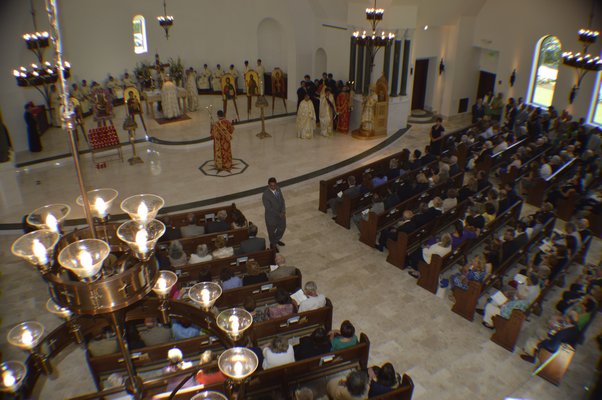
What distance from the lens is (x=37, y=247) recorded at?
9.86 ft

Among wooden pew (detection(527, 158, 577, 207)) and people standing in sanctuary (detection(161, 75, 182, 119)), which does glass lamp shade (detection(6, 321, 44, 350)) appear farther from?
people standing in sanctuary (detection(161, 75, 182, 119))

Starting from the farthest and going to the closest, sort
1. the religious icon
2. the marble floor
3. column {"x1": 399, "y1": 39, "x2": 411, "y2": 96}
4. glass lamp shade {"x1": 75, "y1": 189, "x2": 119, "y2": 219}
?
1. the religious icon
2. column {"x1": 399, "y1": 39, "x2": 411, "y2": 96}
3. the marble floor
4. glass lamp shade {"x1": 75, "y1": 189, "x2": 119, "y2": 219}

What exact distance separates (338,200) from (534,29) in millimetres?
10503

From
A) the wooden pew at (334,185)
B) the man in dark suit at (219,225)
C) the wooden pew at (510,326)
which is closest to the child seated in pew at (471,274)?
the wooden pew at (510,326)

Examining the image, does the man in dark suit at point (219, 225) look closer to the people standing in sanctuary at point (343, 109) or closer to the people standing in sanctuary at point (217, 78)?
the people standing in sanctuary at point (343, 109)

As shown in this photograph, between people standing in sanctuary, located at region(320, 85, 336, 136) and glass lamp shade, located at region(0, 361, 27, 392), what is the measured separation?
14048 millimetres

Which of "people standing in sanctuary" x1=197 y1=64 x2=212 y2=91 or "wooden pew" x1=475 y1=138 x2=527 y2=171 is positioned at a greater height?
"people standing in sanctuary" x1=197 y1=64 x2=212 y2=91

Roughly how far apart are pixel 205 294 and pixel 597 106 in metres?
15.3

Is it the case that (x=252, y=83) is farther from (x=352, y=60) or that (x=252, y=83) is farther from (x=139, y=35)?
(x=139, y=35)

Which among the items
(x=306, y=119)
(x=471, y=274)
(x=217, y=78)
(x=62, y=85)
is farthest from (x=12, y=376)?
(x=217, y=78)

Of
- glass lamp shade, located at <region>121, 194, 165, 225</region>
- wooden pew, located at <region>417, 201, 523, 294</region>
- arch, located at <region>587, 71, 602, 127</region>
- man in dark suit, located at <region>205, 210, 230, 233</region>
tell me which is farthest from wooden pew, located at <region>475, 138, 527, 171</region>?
glass lamp shade, located at <region>121, 194, 165, 225</region>

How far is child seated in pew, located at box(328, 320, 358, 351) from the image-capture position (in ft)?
21.3

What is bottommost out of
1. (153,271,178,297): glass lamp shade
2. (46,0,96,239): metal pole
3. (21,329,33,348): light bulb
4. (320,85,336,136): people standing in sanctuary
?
(320,85,336,136): people standing in sanctuary

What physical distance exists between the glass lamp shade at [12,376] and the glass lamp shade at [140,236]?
1.06 m
